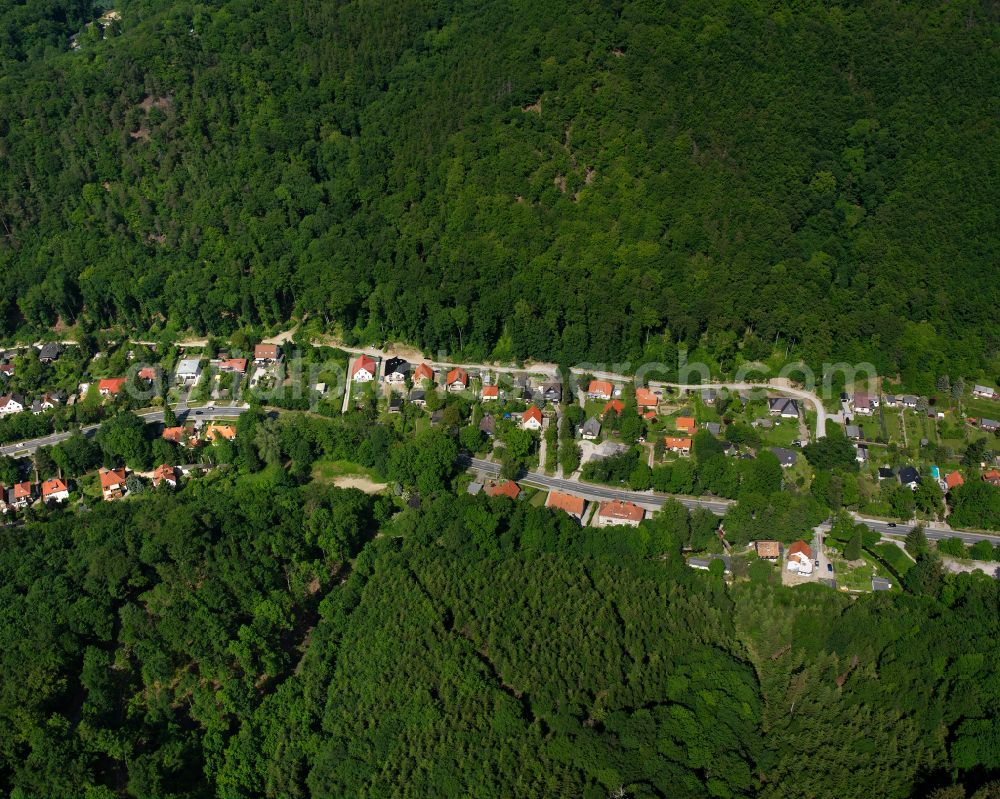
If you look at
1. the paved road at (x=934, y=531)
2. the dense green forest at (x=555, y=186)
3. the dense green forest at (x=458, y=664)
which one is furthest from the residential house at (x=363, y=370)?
the paved road at (x=934, y=531)

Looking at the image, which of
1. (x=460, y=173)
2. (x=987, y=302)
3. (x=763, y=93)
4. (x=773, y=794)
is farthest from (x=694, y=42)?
(x=773, y=794)

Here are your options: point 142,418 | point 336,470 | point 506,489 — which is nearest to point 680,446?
point 506,489

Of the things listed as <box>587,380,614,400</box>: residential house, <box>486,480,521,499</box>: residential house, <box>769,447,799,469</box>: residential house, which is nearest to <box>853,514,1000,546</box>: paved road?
<box>769,447,799,469</box>: residential house

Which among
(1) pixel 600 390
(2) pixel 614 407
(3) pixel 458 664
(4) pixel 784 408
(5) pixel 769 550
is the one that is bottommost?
(5) pixel 769 550

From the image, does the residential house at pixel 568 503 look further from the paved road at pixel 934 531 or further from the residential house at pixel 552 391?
the paved road at pixel 934 531

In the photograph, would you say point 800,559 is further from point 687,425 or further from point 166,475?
point 166,475

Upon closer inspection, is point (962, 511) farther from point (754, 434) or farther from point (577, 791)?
point (577, 791)

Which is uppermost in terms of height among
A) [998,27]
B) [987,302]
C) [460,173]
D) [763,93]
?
[998,27]
